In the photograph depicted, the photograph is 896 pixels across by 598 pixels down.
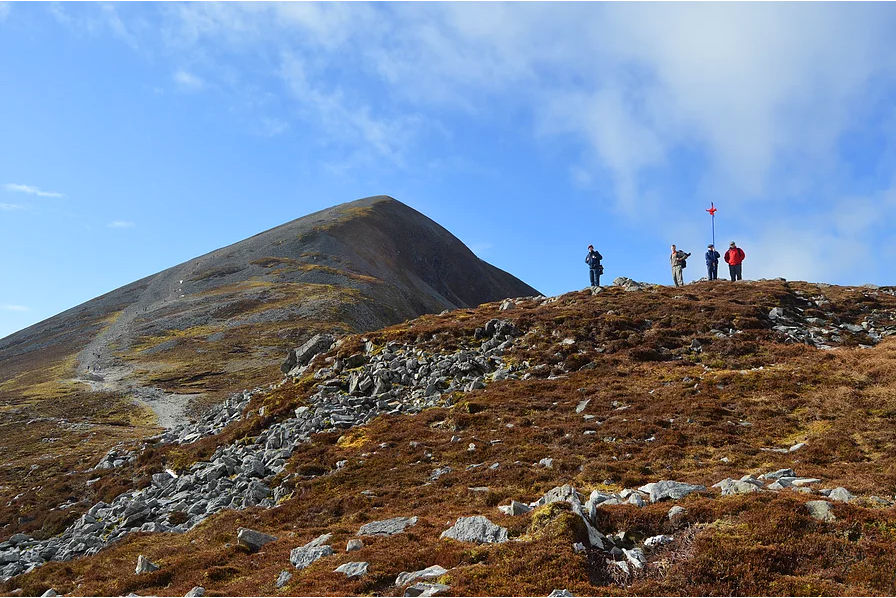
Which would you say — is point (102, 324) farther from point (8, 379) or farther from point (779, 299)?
point (779, 299)

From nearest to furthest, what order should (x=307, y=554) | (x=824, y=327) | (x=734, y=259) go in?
(x=307, y=554), (x=824, y=327), (x=734, y=259)

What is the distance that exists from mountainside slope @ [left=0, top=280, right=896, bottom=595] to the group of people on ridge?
2014 millimetres

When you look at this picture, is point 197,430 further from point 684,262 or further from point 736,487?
point 684,262

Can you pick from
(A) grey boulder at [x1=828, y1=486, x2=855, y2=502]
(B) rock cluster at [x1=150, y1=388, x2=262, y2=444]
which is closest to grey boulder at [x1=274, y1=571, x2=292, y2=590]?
(A) grey boulder at [x1=828, y1=486, x2=855, y2=502]

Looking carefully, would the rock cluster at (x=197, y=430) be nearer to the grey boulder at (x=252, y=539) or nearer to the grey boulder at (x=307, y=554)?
the grey boulder at (x=252, y=539)

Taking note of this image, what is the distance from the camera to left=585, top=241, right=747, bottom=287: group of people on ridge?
4422 centimetres

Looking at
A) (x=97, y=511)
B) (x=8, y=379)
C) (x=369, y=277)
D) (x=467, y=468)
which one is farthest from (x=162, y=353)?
(x=467, y=468)

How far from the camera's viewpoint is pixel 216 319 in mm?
113062

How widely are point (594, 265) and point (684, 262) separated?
7.16m

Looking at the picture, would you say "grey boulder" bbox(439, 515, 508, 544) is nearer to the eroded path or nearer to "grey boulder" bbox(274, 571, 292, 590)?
"grey boulder" bbox(274, 571, 292, 590)

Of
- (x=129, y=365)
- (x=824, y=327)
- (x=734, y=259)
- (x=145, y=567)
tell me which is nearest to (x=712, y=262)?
(x=734, y=259)

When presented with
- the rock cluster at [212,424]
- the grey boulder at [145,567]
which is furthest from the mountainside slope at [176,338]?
the grey boulder at [145,567]

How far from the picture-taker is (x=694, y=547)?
32.9 feet


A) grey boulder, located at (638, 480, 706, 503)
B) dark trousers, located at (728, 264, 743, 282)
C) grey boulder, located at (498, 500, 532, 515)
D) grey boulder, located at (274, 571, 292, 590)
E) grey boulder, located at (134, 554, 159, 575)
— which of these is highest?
dark trousers, located at (728, 264, 743, 282)
